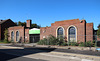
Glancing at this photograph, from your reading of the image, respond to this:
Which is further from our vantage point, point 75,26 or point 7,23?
point 7,23

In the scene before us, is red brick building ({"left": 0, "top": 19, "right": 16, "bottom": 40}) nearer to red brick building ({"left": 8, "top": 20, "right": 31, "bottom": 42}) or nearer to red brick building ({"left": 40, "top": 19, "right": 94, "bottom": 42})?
red brick building ({"left": 8, "top": 20, "right": 31, "bottom": 42})

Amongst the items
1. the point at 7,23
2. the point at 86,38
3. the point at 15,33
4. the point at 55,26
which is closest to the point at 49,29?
the point at 55,26

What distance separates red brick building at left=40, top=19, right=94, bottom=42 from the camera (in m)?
18.5

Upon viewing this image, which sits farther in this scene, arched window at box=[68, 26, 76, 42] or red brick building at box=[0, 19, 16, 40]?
red brick building at box=[0, 19, 16, 40]

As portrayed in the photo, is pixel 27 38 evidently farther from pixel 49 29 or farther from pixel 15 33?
pixel 49 29

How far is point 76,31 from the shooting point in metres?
19.6

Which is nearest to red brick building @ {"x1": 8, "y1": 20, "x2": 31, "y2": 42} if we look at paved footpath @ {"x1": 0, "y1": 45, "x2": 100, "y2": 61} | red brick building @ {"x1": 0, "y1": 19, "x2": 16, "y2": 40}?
red brick building @ {"x1": 0, "y1": 19, "x2": 16, "y2": 40}

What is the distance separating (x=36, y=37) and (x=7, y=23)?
56.5 feet

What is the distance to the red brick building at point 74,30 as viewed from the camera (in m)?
18.5

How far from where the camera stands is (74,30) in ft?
65.7

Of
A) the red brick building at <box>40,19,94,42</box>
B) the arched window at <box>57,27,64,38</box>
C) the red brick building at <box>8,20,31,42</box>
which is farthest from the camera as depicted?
the red brick building at <box>8,20,31,42</box>

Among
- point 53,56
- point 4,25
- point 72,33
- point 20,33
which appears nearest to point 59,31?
point 72,33

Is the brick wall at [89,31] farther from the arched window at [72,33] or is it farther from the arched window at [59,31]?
the arched window at [59,31]

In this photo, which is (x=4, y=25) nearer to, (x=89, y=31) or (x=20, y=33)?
(x=20, y=33)
